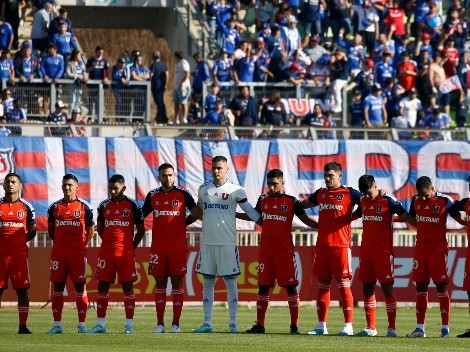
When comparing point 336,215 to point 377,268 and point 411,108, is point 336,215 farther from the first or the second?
point 411,108

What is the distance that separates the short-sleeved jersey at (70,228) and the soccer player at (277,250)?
2.62 metres

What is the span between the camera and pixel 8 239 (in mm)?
20797

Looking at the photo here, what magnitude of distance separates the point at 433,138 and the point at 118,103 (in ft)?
24.6

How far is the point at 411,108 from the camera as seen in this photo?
3594 centimetres

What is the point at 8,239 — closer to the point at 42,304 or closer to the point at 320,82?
the point at 42,304

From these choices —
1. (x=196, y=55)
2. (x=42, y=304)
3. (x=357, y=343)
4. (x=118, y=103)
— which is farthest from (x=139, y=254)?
(x=357, y=343)

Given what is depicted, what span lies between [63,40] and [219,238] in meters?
15.1

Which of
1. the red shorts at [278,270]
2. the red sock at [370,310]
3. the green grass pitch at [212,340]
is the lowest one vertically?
the green grass pitch at [212,340]

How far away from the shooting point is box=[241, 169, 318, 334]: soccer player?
67.8ft

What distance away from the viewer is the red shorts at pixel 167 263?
2080 centimetres

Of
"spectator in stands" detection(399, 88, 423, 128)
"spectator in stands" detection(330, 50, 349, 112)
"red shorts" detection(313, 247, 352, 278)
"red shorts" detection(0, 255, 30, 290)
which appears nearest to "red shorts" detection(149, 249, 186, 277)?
"red shorts" detection(0, 255, 30, 290)

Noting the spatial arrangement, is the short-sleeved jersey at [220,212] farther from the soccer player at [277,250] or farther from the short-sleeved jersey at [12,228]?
the short-sleeved jersey at [12,228]

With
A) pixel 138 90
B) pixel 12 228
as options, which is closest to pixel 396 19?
pixel 138 90

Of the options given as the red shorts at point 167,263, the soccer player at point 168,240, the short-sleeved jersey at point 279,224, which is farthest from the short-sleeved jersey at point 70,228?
the short-sleeved jersey at point 279,224
